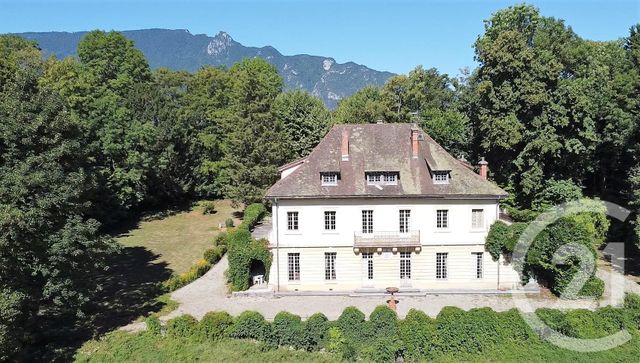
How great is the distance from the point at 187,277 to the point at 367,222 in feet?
45.1

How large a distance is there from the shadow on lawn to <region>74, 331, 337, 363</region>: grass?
1.41 meters

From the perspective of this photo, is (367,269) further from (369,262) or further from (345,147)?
(345,147)

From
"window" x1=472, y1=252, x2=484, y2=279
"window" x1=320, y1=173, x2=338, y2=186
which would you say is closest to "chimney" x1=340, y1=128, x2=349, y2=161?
"window" x1=320, y1=173, x2=338, y2=186

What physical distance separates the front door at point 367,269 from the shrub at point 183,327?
12468 mm

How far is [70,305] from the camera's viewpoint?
26203mm

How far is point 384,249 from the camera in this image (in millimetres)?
33750

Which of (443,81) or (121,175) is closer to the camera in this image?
(121,175)

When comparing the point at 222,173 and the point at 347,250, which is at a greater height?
the point at 222,173

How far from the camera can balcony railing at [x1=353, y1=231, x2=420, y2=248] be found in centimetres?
3338

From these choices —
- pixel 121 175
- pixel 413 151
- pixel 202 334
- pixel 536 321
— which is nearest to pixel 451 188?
pixel 413 151

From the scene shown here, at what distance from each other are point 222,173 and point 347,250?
31.7m

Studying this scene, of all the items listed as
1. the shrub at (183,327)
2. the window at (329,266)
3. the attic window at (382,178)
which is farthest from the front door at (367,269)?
the shrub at (183,327)

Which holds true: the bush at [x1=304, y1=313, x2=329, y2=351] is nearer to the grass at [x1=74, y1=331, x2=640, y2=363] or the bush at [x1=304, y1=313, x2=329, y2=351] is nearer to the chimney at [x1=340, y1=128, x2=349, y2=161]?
the grass at [x1=74, y1=331, x2=640, y2=363]

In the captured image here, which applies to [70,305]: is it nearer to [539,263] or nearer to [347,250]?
[347,250]
